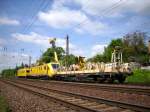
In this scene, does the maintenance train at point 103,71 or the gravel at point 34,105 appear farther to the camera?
the maintenance train at point 103,71

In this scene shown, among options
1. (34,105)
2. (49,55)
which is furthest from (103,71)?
(49,55)

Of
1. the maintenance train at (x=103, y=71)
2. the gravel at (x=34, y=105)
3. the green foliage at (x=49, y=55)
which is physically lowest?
the gravel at (x=34, y=105)

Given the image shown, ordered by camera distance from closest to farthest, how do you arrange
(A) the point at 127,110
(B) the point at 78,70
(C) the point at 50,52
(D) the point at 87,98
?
(A) the point at 127,110
(D) the point at 87,98
(B) the point at 78,70
(C) the point at 50,52

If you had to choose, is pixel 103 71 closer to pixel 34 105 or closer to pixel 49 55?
pixel 34 105

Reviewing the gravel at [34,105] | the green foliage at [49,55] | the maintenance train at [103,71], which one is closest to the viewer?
the gravel at [34,105]

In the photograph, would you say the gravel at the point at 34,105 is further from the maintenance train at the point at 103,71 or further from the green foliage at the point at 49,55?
the green foliage at the point at 49,55

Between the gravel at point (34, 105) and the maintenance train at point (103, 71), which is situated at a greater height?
the maintenance train at point (103, 71)

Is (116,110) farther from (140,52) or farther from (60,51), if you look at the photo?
Answer: (60,51)

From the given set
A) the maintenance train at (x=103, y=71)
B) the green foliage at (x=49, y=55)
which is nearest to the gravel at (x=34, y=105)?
the maintenance train at (x=103, y=71)

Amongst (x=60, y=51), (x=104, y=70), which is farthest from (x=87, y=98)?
(x=60, y=51)

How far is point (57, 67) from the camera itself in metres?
36.1

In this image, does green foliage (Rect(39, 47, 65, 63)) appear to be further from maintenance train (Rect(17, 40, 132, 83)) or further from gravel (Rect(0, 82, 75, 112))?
gravel (Rect(0, 82, 75, 112))

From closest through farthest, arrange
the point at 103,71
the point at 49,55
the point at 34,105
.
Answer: the point at 34,105 < the point at 103,71 < the point at 49,55

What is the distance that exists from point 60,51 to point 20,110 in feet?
379
